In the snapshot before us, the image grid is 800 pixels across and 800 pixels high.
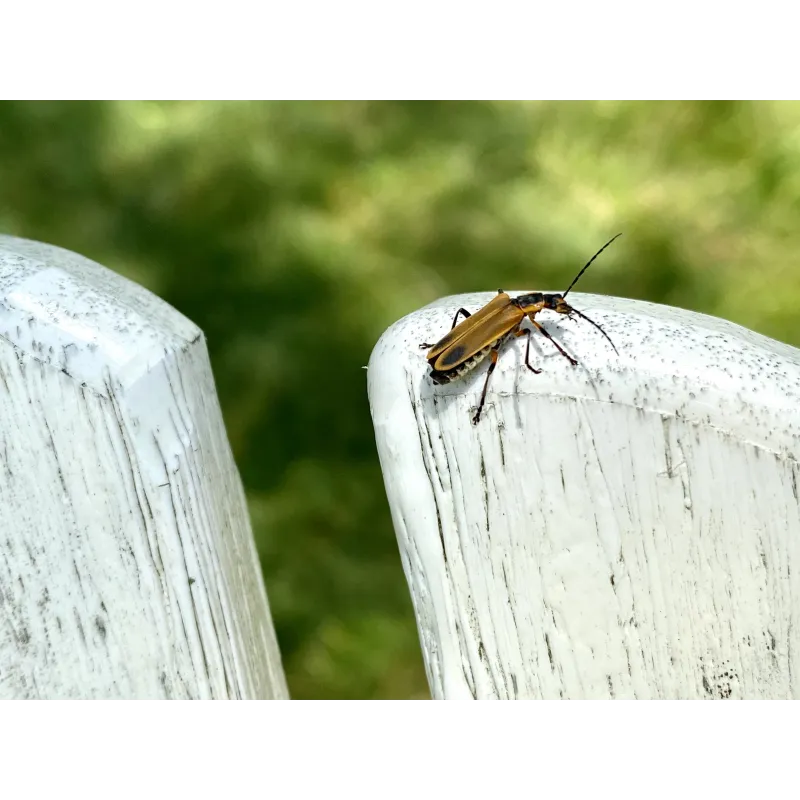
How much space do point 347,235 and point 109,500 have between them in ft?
5.71

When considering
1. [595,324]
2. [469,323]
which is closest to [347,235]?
[469,323]

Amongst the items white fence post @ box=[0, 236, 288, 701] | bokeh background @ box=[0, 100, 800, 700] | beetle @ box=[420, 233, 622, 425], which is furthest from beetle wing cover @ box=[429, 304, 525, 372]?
bokeh background @ box=[0, 100, 800, 700]

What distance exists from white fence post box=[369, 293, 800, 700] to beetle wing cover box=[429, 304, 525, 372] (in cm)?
3

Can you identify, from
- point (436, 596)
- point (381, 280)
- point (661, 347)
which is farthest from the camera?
point (381, 280)

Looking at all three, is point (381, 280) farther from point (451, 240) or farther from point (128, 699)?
point (128, 699)

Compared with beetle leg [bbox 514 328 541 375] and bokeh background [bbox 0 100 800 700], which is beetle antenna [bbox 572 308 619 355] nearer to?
beetle leg [bbox 514 328 541 375]

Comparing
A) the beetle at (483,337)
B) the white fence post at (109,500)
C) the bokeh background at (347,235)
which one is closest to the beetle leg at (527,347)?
the beetle at (483,337)

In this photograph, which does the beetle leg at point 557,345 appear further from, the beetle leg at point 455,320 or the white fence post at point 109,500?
the white fence post at point 109,500

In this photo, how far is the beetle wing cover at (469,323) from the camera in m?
0.87

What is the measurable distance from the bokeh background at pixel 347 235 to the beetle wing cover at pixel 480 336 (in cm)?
141

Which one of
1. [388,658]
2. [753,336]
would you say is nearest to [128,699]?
[753,336]

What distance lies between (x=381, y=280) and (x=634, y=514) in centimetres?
172

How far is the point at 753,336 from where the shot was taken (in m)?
0.92

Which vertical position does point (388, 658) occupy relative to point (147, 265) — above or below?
below
